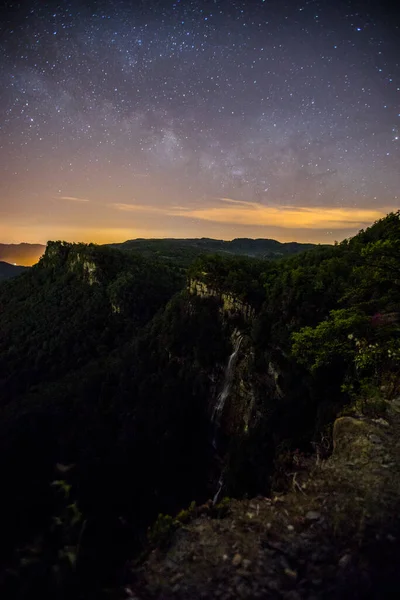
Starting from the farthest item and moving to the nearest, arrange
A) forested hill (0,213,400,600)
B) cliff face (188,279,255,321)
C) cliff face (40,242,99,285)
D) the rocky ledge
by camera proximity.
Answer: cliff face (40,242,99,285) → cliff face (188,279,255,321) → forested hill (0,213,400,600) → the rocky ledge

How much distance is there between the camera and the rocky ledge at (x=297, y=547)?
4.65 metres

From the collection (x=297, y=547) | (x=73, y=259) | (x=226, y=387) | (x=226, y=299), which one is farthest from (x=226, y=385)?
(x=73, y=259)

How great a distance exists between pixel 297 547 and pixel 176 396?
28.8 meters

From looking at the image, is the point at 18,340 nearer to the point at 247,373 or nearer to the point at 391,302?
the point at 247,373

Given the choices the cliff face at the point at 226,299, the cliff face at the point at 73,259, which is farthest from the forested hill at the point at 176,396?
the cliff face at the point at 73,259

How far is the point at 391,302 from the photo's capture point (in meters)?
10.8

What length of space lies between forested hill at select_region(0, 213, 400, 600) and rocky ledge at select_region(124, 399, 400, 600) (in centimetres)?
56

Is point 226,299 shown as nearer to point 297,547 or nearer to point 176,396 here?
point 176,396

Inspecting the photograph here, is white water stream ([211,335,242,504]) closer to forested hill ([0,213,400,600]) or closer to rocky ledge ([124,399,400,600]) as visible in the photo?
forested hill ([0,213,400,600])

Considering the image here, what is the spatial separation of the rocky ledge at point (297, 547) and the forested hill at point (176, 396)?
22.2 inches

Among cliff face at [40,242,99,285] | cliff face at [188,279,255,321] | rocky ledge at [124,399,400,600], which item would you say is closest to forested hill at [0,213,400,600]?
cliff face at [188,279,255,321]

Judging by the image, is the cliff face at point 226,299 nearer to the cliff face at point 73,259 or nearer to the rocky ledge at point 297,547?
the rocky ledge at point 297,547

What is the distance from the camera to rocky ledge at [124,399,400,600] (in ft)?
15.3

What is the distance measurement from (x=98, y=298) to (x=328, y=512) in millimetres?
64559
